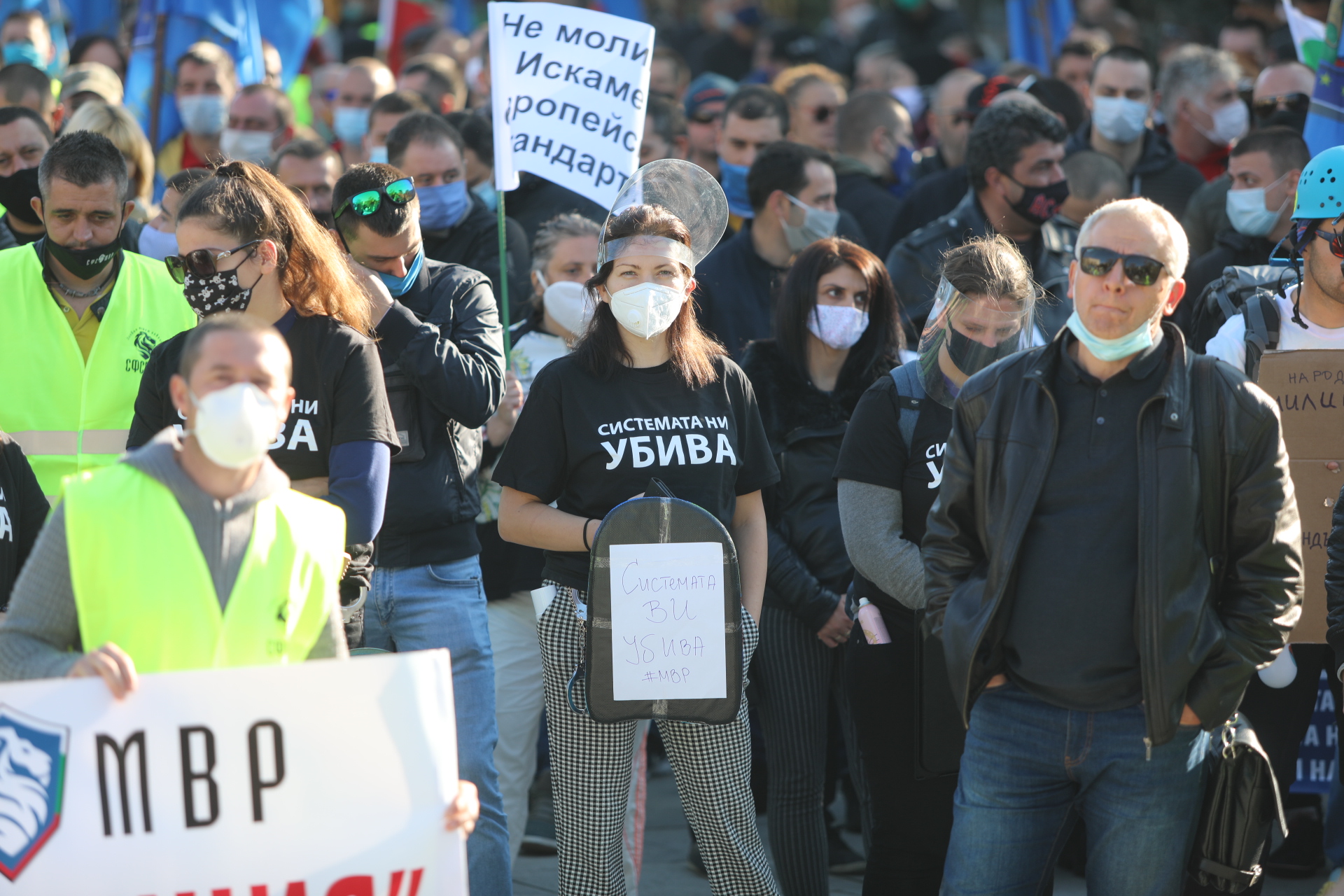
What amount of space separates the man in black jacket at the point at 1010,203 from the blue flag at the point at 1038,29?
17.8 feet

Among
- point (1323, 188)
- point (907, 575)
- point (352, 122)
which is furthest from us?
point (352, 122)

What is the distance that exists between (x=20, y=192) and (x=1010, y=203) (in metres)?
4.05

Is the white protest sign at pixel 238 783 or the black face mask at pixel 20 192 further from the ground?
the black face mask at pixel 20 192

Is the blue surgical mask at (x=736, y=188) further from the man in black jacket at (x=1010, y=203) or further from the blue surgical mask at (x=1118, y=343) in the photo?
the blue surgical mask at (x=1118, y=343)

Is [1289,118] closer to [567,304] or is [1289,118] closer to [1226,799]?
[567,304]

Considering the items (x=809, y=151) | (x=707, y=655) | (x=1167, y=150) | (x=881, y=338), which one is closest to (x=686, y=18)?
(x=1167, y=150)

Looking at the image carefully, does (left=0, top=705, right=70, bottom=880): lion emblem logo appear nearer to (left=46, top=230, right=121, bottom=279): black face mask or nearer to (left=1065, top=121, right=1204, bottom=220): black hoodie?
(left=46, top=230, right=121, bottom=279): black face mask

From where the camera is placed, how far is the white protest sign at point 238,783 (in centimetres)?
283

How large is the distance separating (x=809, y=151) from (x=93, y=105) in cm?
326

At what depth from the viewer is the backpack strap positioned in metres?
4.19

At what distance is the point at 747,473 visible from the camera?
4156mm

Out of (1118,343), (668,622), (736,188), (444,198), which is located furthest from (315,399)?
(736,188)

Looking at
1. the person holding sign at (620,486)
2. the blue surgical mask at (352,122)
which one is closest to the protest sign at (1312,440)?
the person holding sign at (620,486)

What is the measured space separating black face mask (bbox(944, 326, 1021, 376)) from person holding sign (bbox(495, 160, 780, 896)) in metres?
0.71
